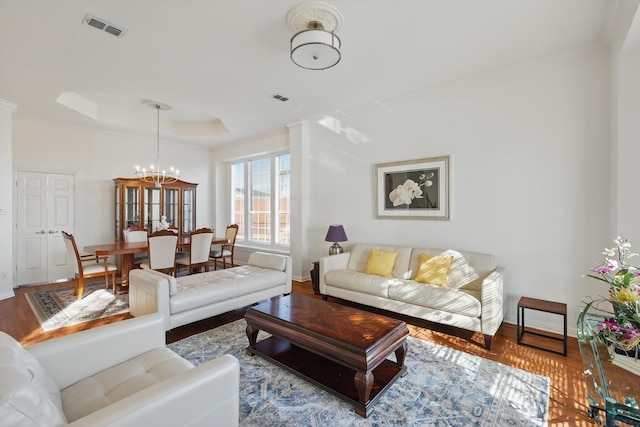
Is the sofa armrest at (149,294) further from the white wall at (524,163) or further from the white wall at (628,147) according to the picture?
the white wall at (628,147)

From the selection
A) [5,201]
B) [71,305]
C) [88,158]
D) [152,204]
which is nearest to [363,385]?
[71,305]

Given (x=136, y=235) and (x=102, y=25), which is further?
(x=136, y=235)

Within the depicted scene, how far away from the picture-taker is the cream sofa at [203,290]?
2877mm

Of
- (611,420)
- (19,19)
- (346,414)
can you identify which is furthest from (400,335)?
(19,19)

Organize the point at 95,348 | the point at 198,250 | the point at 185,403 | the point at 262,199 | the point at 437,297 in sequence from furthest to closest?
the point at 262,199 < the point at 198,250 < the point at 437,297 < the point at 95,348 < the point at 185,403

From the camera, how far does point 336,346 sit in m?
2.02

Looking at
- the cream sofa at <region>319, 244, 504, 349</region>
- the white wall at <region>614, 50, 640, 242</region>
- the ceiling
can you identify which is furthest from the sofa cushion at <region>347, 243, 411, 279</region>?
the ceiling

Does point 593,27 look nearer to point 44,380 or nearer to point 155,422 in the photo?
point 155,422

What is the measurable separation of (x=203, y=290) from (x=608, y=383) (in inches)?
125

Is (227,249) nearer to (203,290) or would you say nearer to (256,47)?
(203,290)

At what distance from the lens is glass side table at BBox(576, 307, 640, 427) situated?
141 cm

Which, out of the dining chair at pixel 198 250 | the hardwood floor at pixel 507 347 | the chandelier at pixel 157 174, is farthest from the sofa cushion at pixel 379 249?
the chandelier at pixel 157 174

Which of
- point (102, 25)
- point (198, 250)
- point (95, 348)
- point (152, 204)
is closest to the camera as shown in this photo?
point (95, 348)

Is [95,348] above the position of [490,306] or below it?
above
